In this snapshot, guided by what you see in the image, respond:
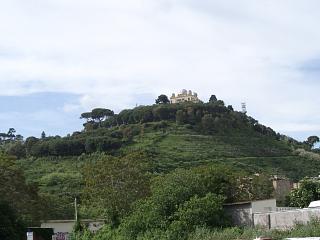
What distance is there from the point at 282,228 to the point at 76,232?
20.9 meters

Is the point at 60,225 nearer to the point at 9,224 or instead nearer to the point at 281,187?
the point at 9,224

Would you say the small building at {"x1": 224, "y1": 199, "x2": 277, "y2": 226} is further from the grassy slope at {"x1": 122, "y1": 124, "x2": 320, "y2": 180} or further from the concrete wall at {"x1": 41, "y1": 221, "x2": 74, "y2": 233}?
the grassy slope at {"x1": 122, "y1": 124, "x2": 320, "y2": 180}

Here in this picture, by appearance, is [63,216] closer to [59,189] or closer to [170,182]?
[59,189]

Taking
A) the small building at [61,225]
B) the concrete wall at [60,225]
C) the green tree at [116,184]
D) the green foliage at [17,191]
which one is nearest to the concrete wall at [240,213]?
the green tree at [116,184]

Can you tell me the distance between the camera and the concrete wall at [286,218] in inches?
1184

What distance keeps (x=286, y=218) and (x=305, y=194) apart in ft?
62.3

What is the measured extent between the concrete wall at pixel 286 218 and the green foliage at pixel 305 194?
16360 mm

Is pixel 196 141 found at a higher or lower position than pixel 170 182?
higher

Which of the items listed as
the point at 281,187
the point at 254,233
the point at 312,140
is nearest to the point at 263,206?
the point at 254,233

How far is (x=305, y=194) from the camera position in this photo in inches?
1959

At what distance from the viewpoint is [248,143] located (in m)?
116

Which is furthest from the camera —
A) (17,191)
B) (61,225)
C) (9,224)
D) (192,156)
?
(192,156)

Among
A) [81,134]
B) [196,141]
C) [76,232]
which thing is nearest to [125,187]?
[76,232]

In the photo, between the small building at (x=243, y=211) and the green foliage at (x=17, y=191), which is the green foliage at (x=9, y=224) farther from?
the small building at (x=243, y=211)
